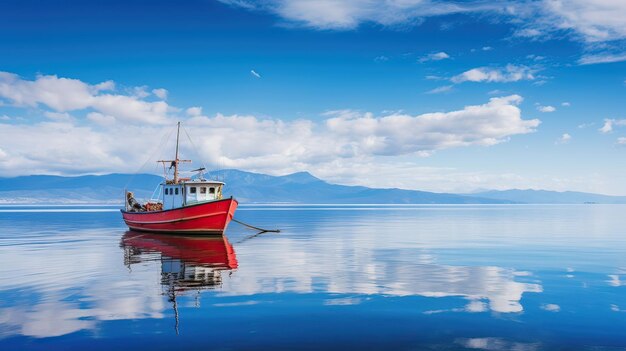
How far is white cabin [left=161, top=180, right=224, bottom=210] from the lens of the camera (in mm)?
60406

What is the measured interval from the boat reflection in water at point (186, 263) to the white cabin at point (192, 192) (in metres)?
13.1

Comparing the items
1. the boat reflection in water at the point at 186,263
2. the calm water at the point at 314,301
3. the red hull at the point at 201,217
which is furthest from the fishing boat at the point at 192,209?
the calm water at the point at 314,301

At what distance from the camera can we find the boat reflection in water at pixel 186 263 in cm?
2375

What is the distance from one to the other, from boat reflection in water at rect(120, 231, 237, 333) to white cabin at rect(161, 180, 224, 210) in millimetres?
13082

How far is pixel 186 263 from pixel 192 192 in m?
→ 28.8

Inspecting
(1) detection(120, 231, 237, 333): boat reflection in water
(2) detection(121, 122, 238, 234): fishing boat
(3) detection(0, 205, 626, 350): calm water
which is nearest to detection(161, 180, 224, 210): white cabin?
(2) detection(121, 122, 238, 234): fishing boat

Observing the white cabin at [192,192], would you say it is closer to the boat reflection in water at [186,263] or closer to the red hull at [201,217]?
the red hull at [201,217]

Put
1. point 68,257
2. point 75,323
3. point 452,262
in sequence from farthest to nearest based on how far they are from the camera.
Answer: point 68,257, point 452,262, point 75,323

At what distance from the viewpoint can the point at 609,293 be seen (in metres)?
22.7

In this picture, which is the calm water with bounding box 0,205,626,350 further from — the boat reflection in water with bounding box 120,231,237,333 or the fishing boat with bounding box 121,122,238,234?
the fishing boat with bounding box 121,122,238,234

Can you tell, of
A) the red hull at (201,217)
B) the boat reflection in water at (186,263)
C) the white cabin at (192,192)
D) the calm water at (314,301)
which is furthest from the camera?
the white cabin at (192,192)

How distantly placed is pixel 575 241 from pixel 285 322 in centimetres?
4523

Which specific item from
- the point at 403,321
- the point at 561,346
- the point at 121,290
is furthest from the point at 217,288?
the point at 561,346

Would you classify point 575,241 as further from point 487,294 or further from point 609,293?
point 487,294
